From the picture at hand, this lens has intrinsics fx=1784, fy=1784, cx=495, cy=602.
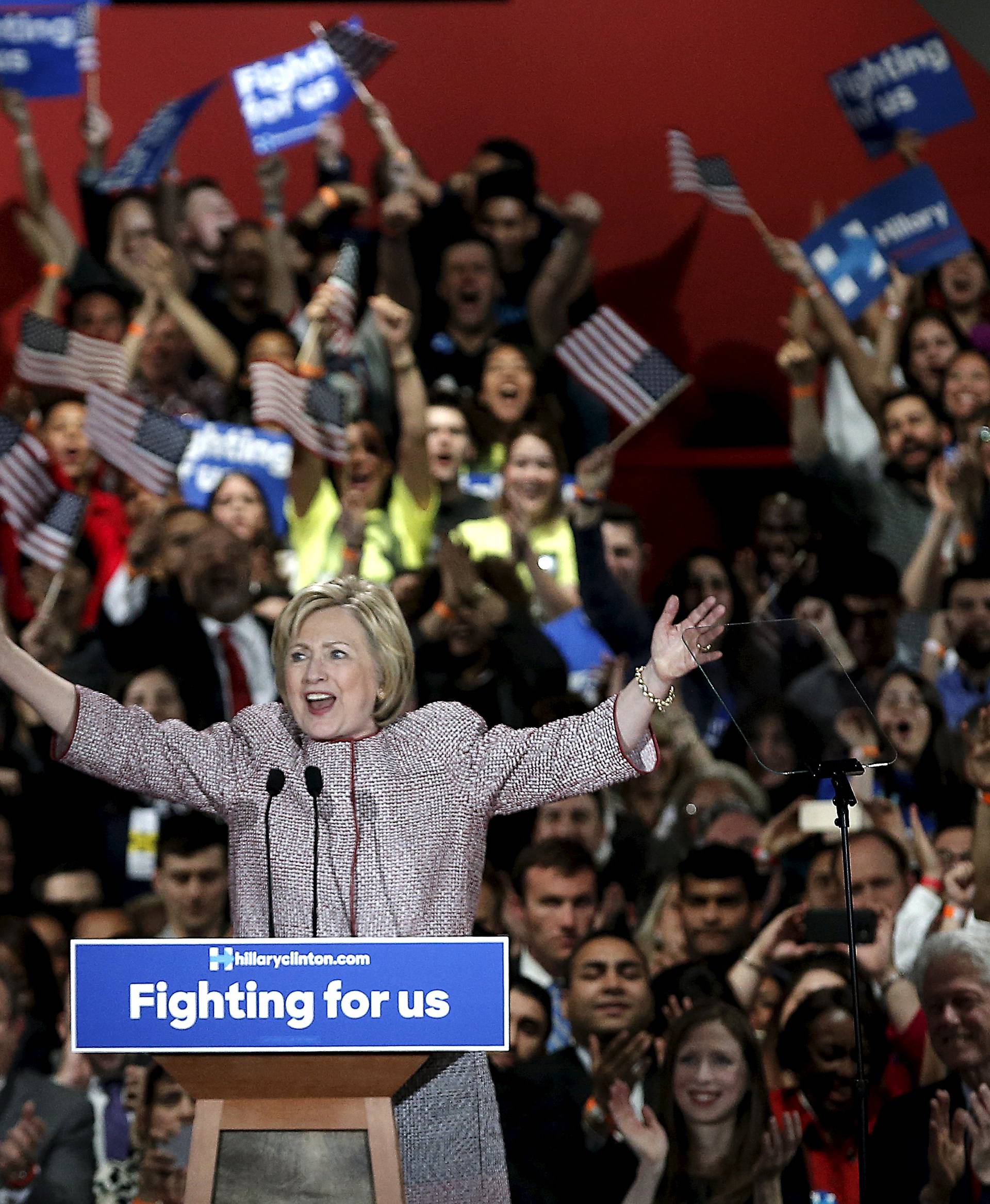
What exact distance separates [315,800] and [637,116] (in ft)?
17.9

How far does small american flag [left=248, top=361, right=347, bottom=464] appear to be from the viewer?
5.64 m

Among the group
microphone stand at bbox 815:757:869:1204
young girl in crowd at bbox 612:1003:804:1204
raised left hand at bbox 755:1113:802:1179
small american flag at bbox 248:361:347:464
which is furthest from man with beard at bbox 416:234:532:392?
microphone stand at bbox 815:757:869:1204

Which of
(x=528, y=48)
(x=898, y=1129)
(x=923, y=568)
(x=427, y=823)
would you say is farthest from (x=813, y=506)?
(x=427, y=823)

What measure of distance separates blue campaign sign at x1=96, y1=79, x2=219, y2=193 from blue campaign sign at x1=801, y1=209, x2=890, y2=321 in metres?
2.31

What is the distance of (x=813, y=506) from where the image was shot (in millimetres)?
5738

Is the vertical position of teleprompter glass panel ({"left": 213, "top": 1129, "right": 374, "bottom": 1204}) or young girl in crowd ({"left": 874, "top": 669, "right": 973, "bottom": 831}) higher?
young girl in crowd ({"left": 874, "top": 669, "right": 973, "bottom": 831})

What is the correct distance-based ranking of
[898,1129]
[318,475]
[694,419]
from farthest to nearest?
[694,419], [318,475], [898,1129]

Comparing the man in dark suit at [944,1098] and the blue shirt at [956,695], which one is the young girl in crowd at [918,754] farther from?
the man in dark suit at [944,1098]

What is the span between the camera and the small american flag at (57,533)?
17.8 feet

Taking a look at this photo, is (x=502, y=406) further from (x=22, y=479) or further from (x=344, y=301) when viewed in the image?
(x=22, y=479)

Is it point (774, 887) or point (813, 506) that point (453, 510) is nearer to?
point (813, 506)

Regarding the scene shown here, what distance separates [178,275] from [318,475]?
3.71ft

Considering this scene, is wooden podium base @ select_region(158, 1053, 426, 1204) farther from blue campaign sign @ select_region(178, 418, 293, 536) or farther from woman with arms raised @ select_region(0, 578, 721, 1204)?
blue campaign sign @ select_region(178, 418, 293, 536)

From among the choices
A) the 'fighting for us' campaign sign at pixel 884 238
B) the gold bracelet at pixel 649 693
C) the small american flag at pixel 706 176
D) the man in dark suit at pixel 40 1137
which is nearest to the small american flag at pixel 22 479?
the man in dark suit at pixel 40 1137
